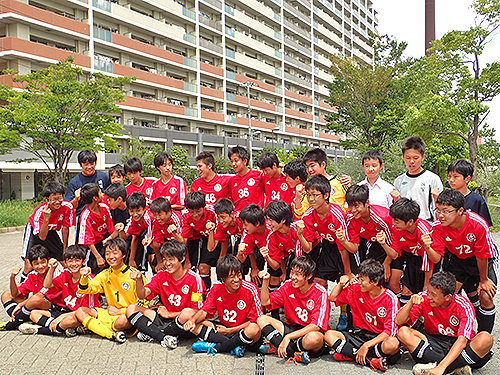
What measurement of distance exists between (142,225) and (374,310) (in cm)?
346

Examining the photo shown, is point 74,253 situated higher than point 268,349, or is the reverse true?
point 74,253

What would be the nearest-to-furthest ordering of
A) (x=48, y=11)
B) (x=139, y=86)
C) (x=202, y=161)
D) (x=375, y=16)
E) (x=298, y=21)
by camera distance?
(x=202, y=161), (x=48, y=11), (x=139, y=86), (x=298, y=21), (x=375, y=16)

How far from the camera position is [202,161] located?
6.12 meters

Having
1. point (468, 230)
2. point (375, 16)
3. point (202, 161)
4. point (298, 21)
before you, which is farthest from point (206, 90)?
point (375, 16)

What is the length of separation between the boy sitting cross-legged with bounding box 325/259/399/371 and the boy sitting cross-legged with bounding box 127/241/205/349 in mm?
1691

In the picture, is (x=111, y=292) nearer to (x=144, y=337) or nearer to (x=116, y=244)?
(x=116, y=244)

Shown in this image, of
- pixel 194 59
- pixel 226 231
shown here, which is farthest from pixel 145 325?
pixel 194 59

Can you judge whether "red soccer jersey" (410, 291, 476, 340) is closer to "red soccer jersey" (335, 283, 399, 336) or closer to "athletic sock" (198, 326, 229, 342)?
"red soccer jersey" (335, 283, 399, 336)

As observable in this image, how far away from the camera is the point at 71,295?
5344mm

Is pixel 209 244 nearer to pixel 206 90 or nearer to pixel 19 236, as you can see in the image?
pixel 19 236

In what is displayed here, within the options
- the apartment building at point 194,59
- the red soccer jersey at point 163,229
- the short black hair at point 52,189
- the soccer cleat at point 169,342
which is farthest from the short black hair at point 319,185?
the apartment building at point 194,59

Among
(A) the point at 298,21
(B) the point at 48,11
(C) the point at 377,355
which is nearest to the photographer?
(C) the point at 377,355

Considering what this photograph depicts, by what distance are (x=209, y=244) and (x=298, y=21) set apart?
5608 cm

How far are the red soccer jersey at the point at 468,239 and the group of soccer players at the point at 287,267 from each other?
1 centimetres
